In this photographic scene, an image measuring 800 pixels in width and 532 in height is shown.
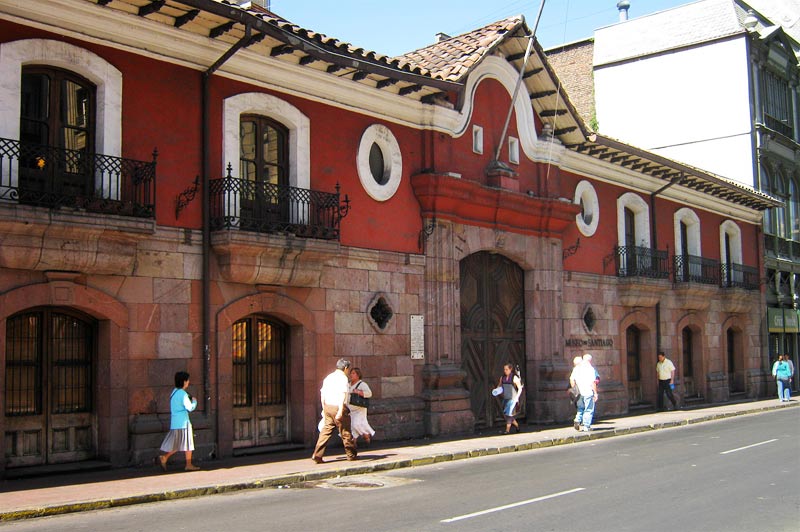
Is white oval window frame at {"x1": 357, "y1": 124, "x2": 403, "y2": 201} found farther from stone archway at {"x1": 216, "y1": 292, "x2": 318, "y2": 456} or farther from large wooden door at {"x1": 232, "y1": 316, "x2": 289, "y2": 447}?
large wooden door at {"x1": 232, "y1": 316, "x2": 289, "y2": 447}

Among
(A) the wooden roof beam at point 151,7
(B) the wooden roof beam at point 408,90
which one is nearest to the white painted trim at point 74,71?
(A) the wooden roof beam at point 151,7

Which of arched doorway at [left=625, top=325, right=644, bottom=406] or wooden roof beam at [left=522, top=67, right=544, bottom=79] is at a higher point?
wooden roof beam at [left=522, top=67, right=544, bottom=79]

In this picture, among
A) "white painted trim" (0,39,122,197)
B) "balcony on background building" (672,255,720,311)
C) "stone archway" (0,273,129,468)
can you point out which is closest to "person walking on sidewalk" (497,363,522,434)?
"stone archway" (0,273,129,468)

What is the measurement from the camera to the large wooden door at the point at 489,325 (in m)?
20.5

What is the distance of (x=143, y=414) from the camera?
13.7 meters

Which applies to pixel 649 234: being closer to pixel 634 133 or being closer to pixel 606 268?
pixel 606 268

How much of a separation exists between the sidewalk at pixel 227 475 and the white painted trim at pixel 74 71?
163 inches

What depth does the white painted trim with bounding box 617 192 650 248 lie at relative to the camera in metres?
26.5

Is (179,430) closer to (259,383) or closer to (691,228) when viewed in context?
(259,383)

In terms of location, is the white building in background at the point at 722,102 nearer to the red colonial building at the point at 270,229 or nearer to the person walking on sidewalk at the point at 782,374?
the person walking on sidewalk at the point at 782,374

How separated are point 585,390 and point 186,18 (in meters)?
11.6

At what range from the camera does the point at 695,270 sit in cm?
2939

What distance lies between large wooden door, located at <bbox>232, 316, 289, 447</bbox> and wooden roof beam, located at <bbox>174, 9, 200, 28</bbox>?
5116mm

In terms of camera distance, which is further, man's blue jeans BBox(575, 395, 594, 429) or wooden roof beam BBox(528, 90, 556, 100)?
wooden roof beam BBox(528, 90, 556, 100)
